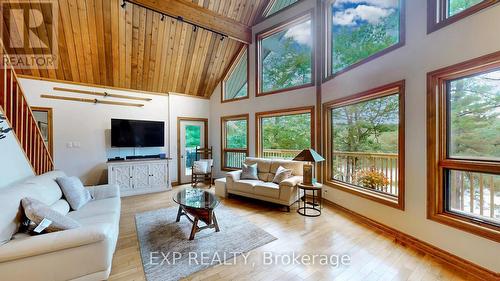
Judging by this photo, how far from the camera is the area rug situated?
2.13m

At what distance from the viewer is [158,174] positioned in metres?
5.21

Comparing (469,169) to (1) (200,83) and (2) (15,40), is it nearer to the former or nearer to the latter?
(1) (200,83)

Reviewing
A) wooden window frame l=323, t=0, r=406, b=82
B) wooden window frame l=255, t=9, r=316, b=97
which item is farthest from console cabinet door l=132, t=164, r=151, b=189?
wooden window frame l=323, t=0, r=406, b=82

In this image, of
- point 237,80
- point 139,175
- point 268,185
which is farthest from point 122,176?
point 237,80

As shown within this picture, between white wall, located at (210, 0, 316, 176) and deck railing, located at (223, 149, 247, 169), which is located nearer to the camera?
white wall, located at (210, 0, 316, 176)

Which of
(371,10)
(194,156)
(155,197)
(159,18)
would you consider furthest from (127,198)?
(371,10)

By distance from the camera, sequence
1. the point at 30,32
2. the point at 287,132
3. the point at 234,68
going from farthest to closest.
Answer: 1. the point at 234,68
2. the point at 287,132
3. the point at 30,32

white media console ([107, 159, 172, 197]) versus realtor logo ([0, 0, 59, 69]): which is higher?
realtor logo ([0, 0, 59, 69])

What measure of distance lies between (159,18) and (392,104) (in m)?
4.73

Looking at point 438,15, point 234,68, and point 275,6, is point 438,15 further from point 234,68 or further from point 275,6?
point 234,68

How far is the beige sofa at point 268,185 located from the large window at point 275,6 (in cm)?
367

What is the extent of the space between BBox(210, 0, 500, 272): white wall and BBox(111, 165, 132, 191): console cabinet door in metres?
4.61

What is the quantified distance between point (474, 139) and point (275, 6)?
15.6 feet

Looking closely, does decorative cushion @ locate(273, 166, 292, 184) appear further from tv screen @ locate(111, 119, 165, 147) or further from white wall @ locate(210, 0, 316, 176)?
tv screen @ locate(111, 119, 165, 147)
